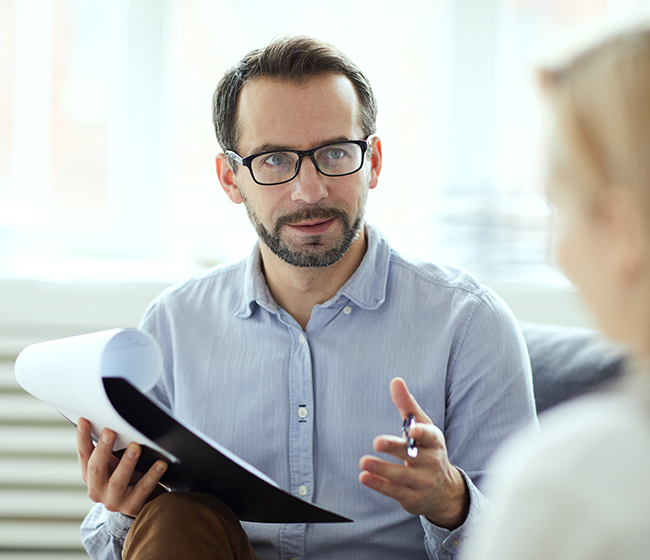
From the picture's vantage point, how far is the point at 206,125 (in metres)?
2.19

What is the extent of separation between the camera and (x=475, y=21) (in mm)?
2162

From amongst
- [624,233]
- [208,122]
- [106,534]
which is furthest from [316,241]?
[208,122]

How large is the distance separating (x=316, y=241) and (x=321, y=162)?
15 centimetres

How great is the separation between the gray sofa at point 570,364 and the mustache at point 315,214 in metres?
0.50

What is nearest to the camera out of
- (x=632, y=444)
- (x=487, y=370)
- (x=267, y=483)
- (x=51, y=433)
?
(x=632, y=444)

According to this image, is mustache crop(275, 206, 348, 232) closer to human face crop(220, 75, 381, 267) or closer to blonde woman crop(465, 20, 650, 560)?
human face crop(220, 75, 381, 267)

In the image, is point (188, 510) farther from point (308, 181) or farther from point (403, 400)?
point (308, 181)

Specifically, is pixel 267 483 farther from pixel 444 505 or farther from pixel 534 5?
pixel 534 5

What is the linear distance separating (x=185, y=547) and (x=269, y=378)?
40 cm

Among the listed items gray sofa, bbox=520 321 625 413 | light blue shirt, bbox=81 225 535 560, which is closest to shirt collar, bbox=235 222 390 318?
light blue shirt, bbox=81 225 535 560

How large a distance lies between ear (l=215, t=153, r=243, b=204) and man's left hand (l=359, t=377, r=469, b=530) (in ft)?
2.37

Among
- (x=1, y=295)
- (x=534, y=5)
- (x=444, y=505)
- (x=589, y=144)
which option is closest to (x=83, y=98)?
(x=1, y=295)

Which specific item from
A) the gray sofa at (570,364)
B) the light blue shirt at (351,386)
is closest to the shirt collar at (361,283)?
the light blue shirt at (351,386)

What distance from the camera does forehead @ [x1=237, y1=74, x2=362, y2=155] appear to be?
4.15 ft
